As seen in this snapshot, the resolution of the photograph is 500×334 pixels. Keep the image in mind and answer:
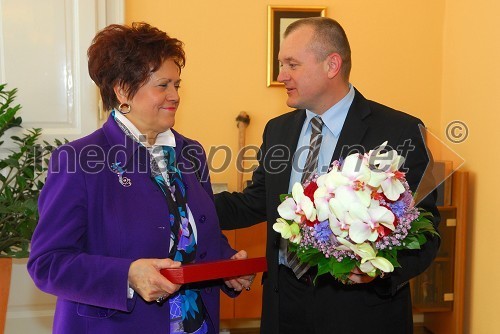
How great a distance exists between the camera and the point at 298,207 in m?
1.63

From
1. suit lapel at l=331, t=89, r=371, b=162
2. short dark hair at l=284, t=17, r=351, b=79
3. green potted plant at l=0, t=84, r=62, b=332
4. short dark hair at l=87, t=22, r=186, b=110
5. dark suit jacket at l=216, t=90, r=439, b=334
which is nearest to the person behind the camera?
short dark hair at l=87, t=22, r=186, b=110

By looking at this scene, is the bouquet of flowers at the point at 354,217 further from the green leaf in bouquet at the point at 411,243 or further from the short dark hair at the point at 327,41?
the short dark hair at the point at 327,41

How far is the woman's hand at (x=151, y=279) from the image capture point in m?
1.61

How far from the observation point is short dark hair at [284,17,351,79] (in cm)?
241

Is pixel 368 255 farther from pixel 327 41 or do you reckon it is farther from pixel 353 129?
pixel 327 41

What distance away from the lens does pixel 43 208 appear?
1.69 metres

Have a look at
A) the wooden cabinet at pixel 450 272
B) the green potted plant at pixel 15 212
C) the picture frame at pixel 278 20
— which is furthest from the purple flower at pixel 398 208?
the picture frame at pixel 278 20

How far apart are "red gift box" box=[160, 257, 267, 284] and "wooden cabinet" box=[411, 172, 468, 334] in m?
2.27

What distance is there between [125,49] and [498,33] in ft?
8.18

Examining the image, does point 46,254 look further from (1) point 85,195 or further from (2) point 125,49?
(2) point 125,49

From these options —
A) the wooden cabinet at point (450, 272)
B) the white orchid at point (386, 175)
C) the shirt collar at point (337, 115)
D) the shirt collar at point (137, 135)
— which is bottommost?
the wooden cabinet at point (450, 272)

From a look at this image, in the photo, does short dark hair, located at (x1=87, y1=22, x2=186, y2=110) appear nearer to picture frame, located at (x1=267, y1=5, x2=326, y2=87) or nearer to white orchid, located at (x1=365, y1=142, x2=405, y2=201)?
white orchid, located at (x1=365, y1=142, x2=405, y2=201)

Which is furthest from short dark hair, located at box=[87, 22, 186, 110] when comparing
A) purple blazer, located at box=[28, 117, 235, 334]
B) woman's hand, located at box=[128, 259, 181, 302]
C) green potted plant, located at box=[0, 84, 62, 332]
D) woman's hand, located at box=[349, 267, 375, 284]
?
green potted plant, located at box=[0, 84, 62, 332]

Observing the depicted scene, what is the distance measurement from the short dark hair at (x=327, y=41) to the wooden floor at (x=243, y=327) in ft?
7.78
